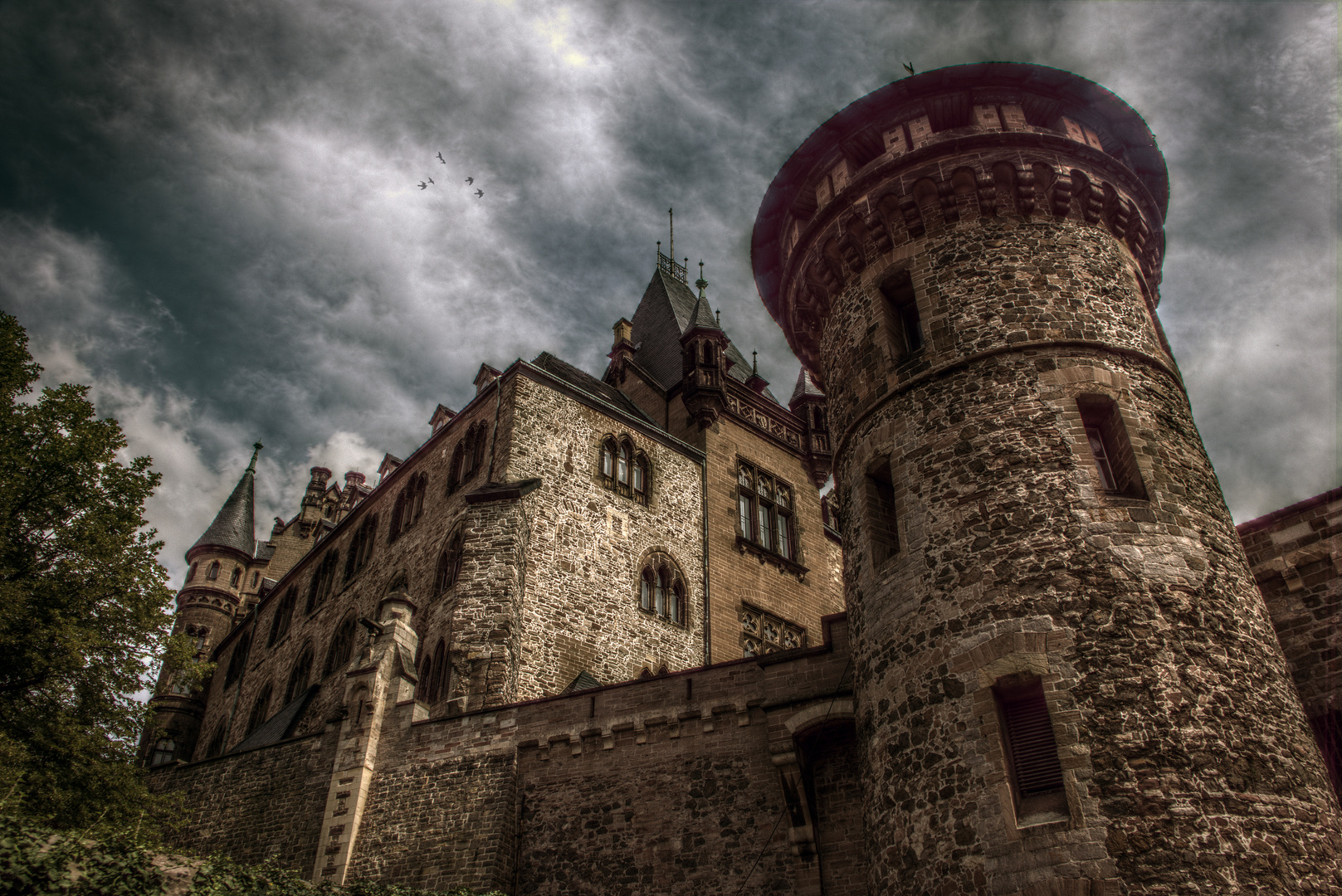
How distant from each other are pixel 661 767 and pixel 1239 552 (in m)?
8.24

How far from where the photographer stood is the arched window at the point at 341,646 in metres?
25.9

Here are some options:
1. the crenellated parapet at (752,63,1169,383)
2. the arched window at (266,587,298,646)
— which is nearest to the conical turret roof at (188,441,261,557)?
the arched window at (266,587,298,646)

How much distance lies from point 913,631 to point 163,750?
1532 inches

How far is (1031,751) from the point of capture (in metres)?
9.16

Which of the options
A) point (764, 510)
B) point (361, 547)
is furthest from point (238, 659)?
point (764, 510)

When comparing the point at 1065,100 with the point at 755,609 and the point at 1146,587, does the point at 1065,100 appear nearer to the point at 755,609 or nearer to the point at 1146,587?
the point at 1146,587

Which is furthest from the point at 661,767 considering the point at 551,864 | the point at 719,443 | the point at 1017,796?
the point at 719,443

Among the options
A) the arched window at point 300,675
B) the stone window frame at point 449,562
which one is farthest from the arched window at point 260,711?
the stone window frame at point 449,562

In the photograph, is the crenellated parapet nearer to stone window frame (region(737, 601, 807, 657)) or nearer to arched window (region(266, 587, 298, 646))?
stone window frame (region(737, 601, 807, 657))

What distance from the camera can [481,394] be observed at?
24.6 metres

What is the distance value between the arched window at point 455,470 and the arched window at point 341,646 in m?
5.05

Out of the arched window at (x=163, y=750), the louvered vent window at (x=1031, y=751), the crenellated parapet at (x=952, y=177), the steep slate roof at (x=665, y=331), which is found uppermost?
the steep slate roof at (x=665, y=331)

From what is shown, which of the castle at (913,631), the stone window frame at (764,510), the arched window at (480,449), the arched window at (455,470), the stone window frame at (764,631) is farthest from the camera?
the stone window frame at (764,510)

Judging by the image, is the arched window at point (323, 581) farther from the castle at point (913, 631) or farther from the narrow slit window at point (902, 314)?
the narrow slit window at point (902, 314)
